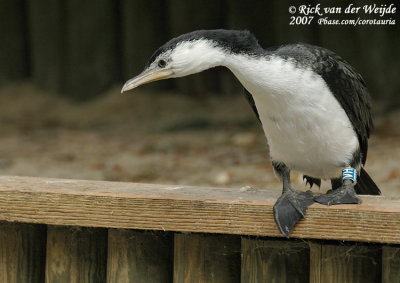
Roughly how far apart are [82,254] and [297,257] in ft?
2.46

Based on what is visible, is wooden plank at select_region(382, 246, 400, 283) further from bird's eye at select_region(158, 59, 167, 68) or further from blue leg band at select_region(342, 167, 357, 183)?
bird's eye at select_region(158, 59, 167, 68)

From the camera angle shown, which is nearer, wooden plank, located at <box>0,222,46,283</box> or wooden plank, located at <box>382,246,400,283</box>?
wooden plank, located at <box>382,246,400,283</box>

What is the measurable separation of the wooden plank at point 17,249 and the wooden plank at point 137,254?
31cm

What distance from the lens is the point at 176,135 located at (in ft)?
19.4

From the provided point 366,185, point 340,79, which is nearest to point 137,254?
point 340,79

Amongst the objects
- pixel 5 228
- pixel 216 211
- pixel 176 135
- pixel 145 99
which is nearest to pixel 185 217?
pixel 216 211

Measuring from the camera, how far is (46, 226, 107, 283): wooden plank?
2451mm

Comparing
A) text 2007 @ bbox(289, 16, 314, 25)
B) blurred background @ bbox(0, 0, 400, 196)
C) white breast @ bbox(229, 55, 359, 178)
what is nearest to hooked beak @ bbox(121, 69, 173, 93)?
white breast @ bbox(229, 55, 359, 178)

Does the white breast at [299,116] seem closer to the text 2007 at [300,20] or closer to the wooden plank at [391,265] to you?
the wooden plank at [391,265]

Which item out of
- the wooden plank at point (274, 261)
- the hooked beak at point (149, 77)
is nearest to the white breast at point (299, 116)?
the hooked beak at point (149, 77)

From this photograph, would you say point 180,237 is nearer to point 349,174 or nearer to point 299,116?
point 299,116

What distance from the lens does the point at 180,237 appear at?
2324 millimetres

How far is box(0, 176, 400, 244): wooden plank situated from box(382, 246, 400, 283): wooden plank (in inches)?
2.4

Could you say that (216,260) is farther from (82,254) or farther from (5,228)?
(5,228)
